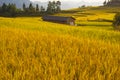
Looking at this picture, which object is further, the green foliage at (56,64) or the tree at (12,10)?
the tree at (12,10)

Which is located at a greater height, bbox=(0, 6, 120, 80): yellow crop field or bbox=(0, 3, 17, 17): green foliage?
bbox=(0, 6, 120, 80): yellow crop field

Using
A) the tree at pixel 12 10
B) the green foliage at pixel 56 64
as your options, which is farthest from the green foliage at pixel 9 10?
the green foliage at pixel 56 64

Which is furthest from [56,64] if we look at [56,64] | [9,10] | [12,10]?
[9,10]

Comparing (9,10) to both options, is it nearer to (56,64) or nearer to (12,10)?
(12,10)

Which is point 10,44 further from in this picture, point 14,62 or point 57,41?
point 14,62

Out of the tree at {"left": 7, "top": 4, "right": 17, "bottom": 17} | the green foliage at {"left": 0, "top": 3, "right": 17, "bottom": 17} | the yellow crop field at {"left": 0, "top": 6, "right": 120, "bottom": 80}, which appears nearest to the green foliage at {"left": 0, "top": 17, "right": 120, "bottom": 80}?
the yellow crop field at {"left": 0, "top": 6, "right": 120, "bottom": 80}

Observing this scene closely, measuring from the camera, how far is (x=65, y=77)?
4062mm

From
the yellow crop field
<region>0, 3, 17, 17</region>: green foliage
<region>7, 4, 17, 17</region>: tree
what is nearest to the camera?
the yellow crop field

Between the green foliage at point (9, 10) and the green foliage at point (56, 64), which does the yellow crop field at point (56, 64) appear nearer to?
the green foliage at point (56, 64)

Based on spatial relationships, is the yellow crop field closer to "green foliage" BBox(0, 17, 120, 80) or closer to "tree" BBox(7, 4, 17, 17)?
"green foliage" BBox(0, 17, 120, 80)

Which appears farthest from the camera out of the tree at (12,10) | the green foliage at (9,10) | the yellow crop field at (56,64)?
the tree at (12,10)

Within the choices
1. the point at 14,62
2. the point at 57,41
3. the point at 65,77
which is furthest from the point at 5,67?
the point at 57,41

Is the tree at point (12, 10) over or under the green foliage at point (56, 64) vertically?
under

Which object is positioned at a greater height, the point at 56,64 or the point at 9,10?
the point at 56,64
